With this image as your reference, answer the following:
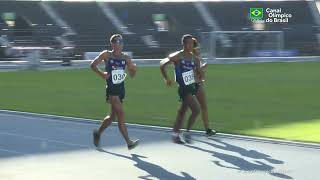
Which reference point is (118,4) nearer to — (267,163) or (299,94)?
(299,94)

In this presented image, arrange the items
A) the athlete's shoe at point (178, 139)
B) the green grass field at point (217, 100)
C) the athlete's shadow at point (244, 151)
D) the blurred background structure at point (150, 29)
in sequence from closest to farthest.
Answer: the athlete's shadow at point (244, 151), the athlete's shoe at point (178, 139), the green grass field at point (217, 100), the blurred background structure at point (150, 29)

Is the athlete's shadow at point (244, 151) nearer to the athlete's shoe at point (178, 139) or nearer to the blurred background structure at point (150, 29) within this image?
the athlete's shoe at point (178, 139)

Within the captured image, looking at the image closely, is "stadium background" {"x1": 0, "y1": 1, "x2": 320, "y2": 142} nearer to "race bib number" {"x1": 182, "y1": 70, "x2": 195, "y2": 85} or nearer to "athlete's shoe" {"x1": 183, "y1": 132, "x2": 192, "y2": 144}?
"athlete's shoe" {"x1": 183, "y1": 132, "x2": 192, "y2": 144}

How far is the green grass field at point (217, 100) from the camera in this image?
44.9ft

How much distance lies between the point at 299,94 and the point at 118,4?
40960 millimetres

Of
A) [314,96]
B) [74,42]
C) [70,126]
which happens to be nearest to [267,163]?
[70,126]

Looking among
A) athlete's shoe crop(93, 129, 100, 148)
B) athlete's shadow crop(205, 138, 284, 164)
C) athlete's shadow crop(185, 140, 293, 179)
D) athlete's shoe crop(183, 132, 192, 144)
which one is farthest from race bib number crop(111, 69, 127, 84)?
athlete's shadow crop(205, 138, 284, 164)

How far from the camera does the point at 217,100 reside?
19.0 m

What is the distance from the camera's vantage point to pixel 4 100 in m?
19.7

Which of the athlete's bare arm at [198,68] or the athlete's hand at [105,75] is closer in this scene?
the athlete's hand at [105,75]

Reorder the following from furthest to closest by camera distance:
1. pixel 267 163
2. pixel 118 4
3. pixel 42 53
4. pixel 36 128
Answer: pixel 118 4 < pixel 42 53 < pixel 36 128 < pixel 267 163

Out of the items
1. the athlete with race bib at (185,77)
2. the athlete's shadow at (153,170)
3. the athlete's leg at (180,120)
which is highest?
the athlete with race bib at (185,77)

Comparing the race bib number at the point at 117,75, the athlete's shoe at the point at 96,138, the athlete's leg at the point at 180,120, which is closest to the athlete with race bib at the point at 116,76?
the race bib number at the point at 117,75

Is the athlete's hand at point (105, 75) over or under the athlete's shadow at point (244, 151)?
over
